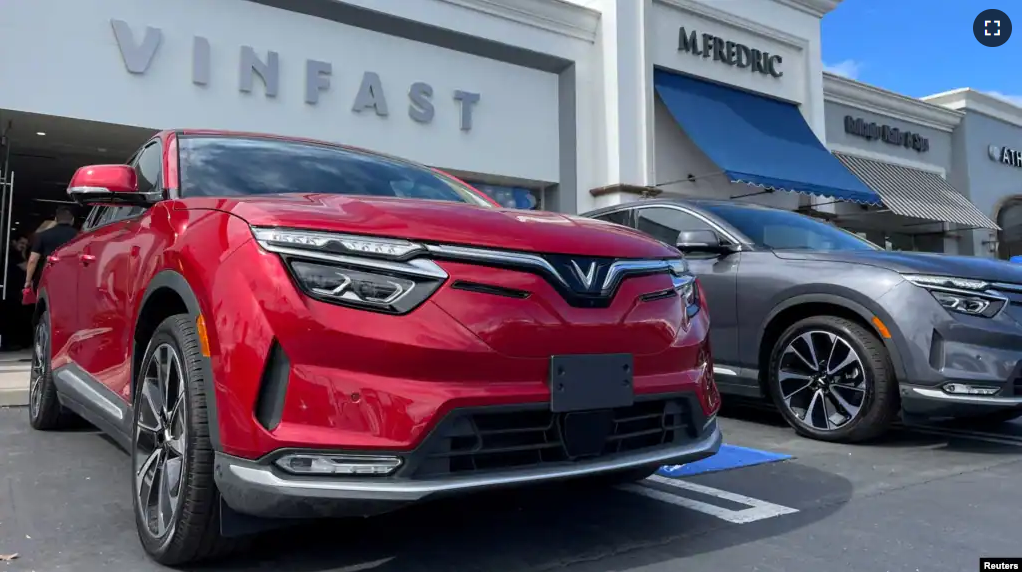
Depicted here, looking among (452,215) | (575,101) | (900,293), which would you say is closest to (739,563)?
(452,215)

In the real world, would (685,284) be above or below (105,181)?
below

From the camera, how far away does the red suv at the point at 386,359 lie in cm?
206

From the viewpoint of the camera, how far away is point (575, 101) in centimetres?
1261

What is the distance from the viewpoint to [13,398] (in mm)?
5797

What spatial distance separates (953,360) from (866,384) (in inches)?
17.9

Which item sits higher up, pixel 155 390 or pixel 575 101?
pixel 575 101

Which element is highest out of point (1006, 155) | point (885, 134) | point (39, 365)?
point (1006, 155)

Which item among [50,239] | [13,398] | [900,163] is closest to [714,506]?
[13,398]

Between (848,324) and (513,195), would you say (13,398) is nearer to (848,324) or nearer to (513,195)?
(848,324)

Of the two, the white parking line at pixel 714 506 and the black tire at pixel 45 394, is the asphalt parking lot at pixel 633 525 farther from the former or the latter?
the black tire at pixel 45 394

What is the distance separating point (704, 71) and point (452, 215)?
12.7 m

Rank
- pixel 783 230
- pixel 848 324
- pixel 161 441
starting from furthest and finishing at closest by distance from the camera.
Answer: pixel 783 230
pixel 848 324
pixel 161 441

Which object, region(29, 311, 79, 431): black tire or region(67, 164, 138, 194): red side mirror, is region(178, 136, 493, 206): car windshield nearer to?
region(67, 164, 138, 194): red side mirror

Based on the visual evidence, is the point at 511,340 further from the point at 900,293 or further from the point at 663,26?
the point at 663,26
